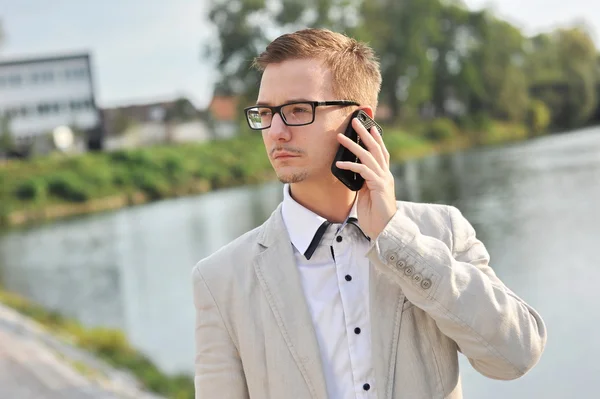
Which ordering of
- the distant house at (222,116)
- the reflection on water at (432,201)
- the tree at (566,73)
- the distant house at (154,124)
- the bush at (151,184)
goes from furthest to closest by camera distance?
1. the distant house at (222,116)
2. the distant house at (154,124)
3. the tree at (566,73)
4. the bush at (151,184)
5. the reflection on water at (432,201)

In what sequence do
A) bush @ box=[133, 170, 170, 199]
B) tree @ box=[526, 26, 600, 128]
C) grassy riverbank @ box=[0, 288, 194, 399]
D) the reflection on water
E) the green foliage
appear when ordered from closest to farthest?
grassy riverbank @ box=[0, 288, 194, 399] < the reflection on water < bush @ box=[133, 170, 170, 199] < the green foliage < tree @ box=[526, 26, 600, 128]

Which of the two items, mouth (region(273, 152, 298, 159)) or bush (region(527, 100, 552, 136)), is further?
bush (region(527, 100, 552, 136))

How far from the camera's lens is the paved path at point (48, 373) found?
6289mm

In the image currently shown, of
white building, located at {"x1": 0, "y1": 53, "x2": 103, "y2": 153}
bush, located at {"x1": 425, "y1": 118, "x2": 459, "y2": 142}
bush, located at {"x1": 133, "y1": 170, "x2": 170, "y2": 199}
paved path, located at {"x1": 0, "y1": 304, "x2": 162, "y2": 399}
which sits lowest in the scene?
bush, located at {"x1": 133, "y1": 170, "x2": 170, "y2": 199}

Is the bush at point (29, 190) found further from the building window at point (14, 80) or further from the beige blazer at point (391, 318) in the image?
the beige blazer at point (391, 318)

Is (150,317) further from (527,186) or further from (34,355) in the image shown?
(527,186)

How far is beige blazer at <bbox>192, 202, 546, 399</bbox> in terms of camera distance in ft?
5.61

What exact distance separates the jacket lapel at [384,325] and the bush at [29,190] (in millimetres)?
34141

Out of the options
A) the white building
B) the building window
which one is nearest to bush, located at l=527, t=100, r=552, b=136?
the white building

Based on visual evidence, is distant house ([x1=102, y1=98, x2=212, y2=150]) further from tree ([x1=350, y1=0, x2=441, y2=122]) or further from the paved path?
the paved path

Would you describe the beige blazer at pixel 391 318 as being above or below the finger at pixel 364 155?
below

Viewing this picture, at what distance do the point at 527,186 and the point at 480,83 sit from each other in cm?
3021

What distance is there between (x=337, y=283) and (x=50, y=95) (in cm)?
5591

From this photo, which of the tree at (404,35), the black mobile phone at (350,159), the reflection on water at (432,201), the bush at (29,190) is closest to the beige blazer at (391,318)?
the black mobile phone at (350,159)
